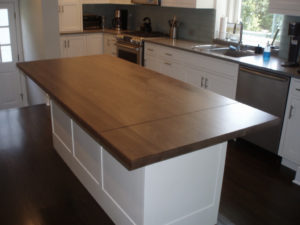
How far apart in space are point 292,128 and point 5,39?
4.93 meters

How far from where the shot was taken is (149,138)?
1.48 m

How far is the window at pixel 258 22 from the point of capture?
13.0ft

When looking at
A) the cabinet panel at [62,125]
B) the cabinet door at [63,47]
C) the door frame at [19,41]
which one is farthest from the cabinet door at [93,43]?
the cabinet panel at [62,125]

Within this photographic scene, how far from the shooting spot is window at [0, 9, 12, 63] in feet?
18.0

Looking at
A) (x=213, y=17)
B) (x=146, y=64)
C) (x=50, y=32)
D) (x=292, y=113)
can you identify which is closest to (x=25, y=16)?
(x=50, y=32)

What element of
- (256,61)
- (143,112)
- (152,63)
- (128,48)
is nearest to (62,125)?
(143,112)

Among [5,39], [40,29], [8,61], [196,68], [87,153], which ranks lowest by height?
[87,153]

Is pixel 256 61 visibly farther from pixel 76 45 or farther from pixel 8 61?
pixel 8 61

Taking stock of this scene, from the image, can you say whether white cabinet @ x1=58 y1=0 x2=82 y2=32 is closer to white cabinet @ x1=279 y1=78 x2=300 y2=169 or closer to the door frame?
the door frame

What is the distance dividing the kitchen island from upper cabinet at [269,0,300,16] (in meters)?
1.54

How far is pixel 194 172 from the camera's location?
1876mm

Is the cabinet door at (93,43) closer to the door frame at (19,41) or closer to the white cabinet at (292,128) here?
the door frame at (19,41)

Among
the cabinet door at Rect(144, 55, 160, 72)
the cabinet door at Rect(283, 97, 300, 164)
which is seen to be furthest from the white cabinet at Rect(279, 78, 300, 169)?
the cabinet door at Rect(144, 55, 160, 72)

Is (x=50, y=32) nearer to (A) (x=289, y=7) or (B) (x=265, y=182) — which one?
(A) (x=289, y=7)
